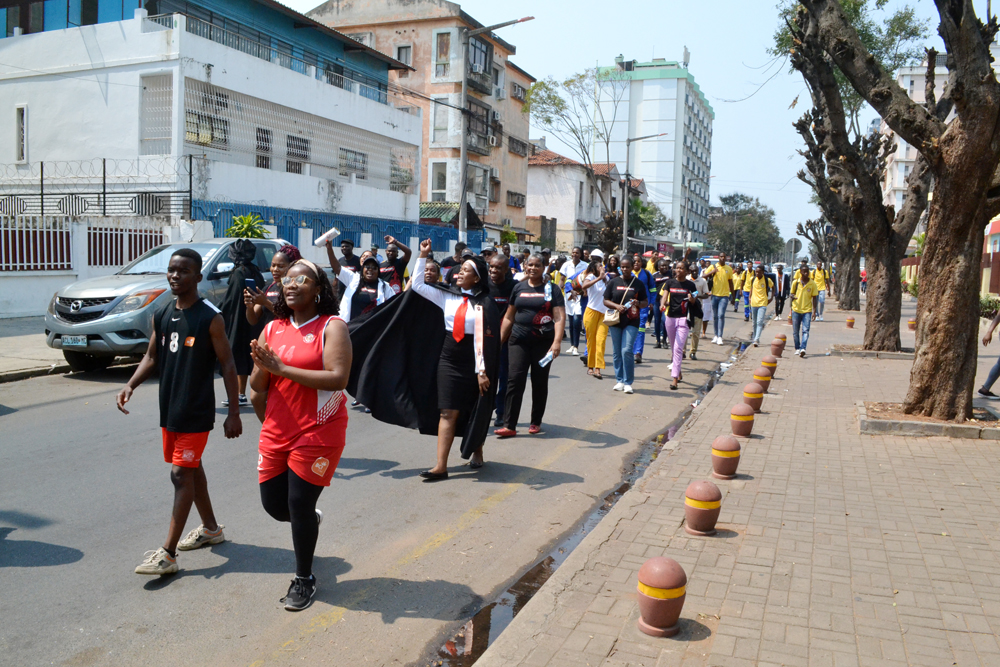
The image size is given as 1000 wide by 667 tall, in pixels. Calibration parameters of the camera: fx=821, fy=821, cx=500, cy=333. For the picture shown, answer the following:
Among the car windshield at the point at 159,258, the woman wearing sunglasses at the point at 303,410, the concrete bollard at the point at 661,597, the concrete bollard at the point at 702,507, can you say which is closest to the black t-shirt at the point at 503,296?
the concrete bollard at the point at 702,507

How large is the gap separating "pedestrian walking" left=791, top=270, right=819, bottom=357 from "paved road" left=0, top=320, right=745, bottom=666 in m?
8.71

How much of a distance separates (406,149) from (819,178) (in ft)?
53.8

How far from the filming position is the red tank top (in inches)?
158

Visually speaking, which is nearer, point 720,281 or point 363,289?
point 363,289

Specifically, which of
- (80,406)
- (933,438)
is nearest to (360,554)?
(80,406)

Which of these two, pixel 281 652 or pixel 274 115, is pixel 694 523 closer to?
pixel 281 652

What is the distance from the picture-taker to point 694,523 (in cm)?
525

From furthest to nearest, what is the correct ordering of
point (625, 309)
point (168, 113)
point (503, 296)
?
point (168, 113)
point (625, 309)
point (503, 296)

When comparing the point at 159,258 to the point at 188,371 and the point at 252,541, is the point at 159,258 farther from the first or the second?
the point at 188,371

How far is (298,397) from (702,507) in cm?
265

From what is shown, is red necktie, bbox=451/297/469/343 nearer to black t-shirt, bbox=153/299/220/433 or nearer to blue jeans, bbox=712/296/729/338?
black t-shirt, bbox=153/299/220/433

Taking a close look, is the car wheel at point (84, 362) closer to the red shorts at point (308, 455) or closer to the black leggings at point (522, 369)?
the black leggings at point (522, 369)

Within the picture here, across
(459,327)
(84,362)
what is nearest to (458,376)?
(459,327)

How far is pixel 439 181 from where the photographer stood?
43656 mm
